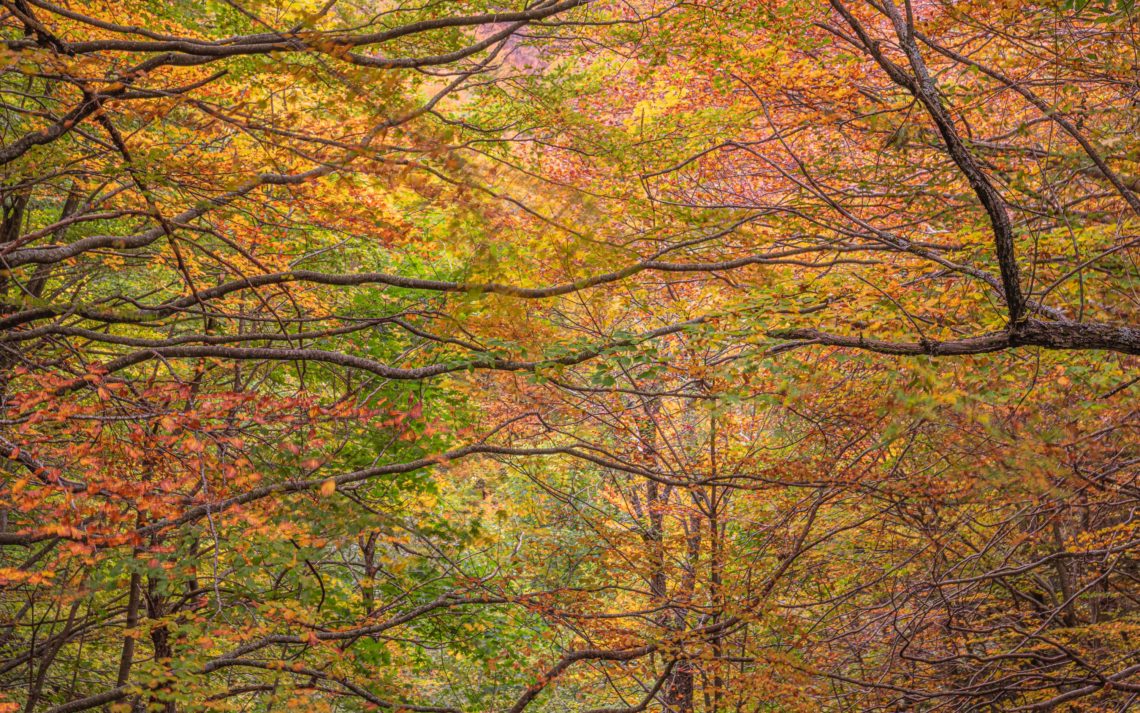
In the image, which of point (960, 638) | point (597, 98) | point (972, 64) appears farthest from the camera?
point (597, 98)

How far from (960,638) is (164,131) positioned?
28.7 ft

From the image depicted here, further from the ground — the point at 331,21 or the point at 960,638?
the point at 331,21

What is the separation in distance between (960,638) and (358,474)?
5.64 m

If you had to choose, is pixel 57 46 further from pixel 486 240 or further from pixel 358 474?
pixel 358 474

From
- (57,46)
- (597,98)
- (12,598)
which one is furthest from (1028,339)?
(12,598)

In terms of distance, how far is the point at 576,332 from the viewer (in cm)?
986

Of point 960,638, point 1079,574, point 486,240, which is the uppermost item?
point 486,240

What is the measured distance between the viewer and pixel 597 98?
12.6m

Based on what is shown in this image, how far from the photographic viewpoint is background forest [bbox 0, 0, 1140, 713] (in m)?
4.57

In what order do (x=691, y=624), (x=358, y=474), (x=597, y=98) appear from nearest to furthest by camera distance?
(x=358, y=474) → (x=691, y=624) → (x=597, y=98)

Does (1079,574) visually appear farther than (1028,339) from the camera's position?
Yes

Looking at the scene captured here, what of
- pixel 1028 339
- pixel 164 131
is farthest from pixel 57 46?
pixel 1028 339

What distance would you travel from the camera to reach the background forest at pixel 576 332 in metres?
4.57

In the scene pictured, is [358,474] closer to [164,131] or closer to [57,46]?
[57,46]
